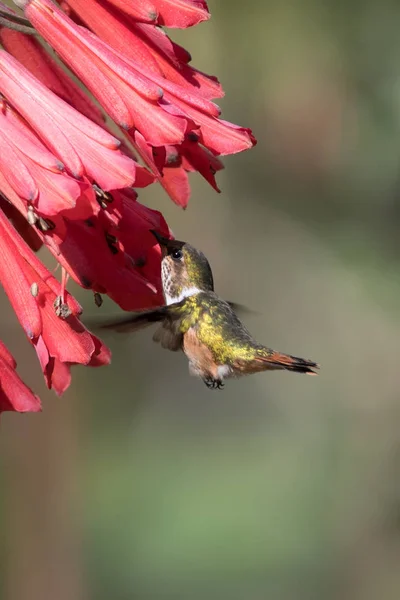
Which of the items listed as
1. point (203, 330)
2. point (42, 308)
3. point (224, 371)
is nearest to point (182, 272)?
point (203, 330)

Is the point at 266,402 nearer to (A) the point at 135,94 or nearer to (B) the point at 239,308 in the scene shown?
(B) the point at 239,308

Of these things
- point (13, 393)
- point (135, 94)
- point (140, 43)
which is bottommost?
point (13, 393)

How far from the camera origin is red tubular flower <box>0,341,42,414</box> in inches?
57.8

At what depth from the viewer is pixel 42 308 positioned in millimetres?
1401

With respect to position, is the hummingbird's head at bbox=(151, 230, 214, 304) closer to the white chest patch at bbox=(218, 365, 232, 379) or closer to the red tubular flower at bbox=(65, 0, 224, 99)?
the white chest patch at bbox=(218, 365, 232, 379)

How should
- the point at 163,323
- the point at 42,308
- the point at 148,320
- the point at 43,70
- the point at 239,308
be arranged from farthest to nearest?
the point at 239,308, the point at 163,323, the point at 148,320, the point at 43,70, the point at 42,308

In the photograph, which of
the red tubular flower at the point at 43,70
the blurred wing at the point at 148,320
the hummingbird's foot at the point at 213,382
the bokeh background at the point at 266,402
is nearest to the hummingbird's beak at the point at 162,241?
the blurred wing at the point at 148,320

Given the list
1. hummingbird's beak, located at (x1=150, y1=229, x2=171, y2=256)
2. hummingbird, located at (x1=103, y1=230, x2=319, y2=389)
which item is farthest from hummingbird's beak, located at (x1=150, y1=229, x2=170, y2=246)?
hummingbird, located at (x1=103, y1=230, x2=319, y2=389)

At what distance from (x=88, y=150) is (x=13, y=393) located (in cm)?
44

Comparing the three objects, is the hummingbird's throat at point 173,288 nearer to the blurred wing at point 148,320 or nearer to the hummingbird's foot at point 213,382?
the blurred wing at point 148,320

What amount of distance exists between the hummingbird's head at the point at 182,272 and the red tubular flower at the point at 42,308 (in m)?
0.30

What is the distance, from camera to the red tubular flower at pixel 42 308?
54.1 inches

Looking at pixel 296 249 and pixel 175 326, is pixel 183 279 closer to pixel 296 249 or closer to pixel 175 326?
pixel 175 326

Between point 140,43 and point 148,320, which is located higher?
point 140,43
